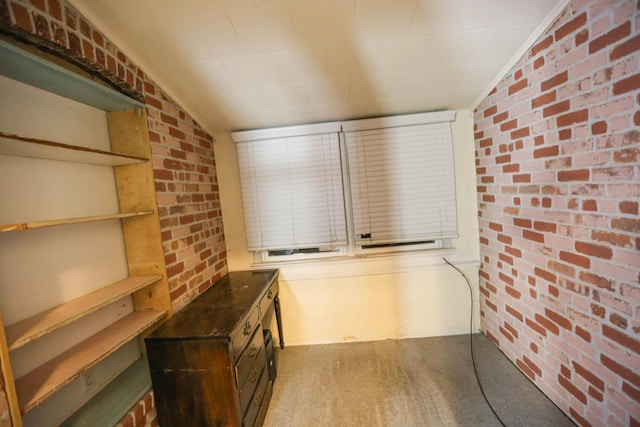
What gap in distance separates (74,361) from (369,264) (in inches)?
81.6

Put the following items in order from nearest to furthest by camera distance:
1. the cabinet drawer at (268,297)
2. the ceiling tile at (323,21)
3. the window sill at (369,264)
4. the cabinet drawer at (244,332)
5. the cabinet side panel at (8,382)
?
1. the cabinet side panel at (8,382)
2. the ceiling tile at (323,21)
3. the cabinet drawer at (244,332)
4. the cabinet drawer at (268,297)
5. the window sill at (369,264)

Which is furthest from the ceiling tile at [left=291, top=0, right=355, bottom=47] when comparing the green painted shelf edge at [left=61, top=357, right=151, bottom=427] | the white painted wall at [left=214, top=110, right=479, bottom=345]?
the green painted shelf edge at [left=61, top=357, right=151, bottom=427]

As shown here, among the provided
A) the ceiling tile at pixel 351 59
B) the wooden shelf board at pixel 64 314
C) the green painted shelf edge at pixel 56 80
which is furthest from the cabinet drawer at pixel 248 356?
the ceiling tile at pixel 351 59

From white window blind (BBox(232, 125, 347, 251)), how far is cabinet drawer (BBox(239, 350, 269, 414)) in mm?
958

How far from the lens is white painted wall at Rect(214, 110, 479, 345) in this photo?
8.05 ft

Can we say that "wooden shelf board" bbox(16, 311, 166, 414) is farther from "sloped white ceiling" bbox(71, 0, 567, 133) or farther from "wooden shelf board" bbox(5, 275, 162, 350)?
"sloped white ceiling" bbox(71, 0, 567, 133)

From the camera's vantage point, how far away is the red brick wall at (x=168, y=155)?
1.02 m

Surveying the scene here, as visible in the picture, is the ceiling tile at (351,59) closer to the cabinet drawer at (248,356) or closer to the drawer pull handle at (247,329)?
the drawer pull handle at (247,329)

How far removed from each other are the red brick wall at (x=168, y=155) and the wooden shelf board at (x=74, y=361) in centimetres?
11

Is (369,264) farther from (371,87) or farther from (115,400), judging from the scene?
(115,400)

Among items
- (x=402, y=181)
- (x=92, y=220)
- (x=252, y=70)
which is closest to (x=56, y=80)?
(x=92, y=220)

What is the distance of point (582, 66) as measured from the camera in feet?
4.20

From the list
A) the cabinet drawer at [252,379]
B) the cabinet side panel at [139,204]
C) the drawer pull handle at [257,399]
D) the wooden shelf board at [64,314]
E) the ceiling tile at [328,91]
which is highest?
the ceiling tile at [328,91]

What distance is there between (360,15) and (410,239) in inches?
69.8
